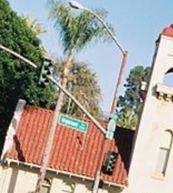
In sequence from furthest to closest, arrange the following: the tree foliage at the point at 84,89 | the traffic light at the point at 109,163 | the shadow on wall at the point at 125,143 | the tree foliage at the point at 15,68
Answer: the tree foliage at the point at 84,89
the tree foliage at the point at 15,68
the shadow on wall at the point at 125,143
the traffic light at the point at 109,163

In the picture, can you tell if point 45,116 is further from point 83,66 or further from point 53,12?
point 83,66

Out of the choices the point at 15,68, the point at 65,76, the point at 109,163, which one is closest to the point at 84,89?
the point at 15,68

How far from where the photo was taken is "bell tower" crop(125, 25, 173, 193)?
32.7m

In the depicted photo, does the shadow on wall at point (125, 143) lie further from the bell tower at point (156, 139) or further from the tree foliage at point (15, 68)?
the tree foliage at point (15, 68)

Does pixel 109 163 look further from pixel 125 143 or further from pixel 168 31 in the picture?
pixel 168 31

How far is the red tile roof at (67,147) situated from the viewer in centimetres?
3309

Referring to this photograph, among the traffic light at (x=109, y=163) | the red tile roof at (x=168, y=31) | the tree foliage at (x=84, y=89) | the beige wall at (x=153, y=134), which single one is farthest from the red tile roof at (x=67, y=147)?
the tree foliage at (x=84, y=89)

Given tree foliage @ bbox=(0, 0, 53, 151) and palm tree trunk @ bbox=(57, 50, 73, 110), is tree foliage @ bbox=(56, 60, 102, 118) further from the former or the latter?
palm tree trunk @ bbox=(57, 50, 73, 110)

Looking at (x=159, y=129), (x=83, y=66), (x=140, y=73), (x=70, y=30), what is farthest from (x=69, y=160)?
(x=140, y=73)

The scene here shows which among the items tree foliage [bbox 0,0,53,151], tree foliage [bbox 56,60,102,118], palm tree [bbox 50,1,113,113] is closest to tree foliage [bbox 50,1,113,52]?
palm tree [bbox 50,1,113,113]

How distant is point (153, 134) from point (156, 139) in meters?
0.28

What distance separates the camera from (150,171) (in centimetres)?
3269

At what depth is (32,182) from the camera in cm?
3319

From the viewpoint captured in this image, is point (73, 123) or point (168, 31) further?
point (168, 31)
